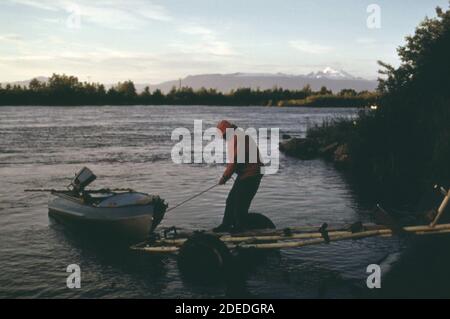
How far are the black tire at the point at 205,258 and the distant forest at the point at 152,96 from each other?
92.1 m

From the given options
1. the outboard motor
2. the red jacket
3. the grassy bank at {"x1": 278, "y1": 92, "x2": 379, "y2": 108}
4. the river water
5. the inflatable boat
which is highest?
the grassy bank at {"x1": 278, "y1": 92, "x2": 379, "y2": 108}

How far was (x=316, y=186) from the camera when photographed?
22.4 m

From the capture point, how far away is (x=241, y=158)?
35.0 feet

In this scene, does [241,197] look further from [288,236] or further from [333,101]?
[333,101]

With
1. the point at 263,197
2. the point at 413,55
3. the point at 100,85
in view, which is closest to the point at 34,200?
the point at 263,197

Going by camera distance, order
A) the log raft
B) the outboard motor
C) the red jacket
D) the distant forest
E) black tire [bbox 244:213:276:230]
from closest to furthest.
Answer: the log raft
the red jacket
black tire [bbox 244:213:276:230]
the outboard motor
the distant forest

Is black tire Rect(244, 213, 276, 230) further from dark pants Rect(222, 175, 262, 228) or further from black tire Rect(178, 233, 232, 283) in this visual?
black tire Rect(178, 233, 232, 283)

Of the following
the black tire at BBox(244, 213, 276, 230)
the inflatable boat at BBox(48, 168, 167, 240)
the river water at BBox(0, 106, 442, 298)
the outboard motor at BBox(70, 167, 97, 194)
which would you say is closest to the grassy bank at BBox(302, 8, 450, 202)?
the river water at BBox(0, 106, 442, 298)

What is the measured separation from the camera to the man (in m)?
10.6

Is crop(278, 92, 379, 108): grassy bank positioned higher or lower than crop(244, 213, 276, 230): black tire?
higher

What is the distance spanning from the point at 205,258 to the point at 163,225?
5465mm

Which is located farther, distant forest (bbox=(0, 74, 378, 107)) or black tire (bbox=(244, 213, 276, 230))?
distant forest (bbox=(0, 74, 378, 107))

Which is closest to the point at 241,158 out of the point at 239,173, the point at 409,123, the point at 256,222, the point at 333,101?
the point at 239,173
